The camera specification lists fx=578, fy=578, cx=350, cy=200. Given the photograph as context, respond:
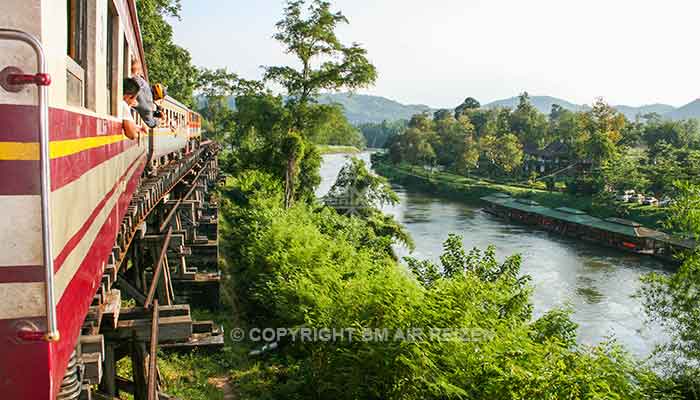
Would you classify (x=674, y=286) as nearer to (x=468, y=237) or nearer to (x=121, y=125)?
(x=121, y=125)

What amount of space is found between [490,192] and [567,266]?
2615cm

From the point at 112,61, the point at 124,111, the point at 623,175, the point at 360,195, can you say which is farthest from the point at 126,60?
the point at 623,175

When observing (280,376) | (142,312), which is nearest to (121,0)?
(142,312)

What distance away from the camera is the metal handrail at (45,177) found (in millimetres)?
1611

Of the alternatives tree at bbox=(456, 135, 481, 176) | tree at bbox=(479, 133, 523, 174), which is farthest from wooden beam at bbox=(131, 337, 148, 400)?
tree at bbox=(456, 135, 481, 176)

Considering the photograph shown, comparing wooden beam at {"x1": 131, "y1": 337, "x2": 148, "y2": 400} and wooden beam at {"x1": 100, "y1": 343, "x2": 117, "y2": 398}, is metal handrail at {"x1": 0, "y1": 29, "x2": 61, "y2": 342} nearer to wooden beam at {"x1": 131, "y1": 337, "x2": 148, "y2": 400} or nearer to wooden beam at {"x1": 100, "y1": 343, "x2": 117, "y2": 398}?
wooden beam at {"x1": 131, "y1": 337, "x2": 148, "y2": 400}

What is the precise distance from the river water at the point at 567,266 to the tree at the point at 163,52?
47.9ft

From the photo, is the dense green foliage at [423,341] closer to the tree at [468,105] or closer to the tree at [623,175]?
the tree at [623,175]

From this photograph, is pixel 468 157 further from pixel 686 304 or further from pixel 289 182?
pixel 686 304

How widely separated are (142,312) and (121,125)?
2.26 m

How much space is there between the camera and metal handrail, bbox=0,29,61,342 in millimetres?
1611

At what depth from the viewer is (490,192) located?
55.3 metres

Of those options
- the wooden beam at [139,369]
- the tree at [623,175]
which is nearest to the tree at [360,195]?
the tree at [623,175]

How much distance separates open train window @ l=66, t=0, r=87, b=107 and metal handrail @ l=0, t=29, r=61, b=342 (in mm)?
775
